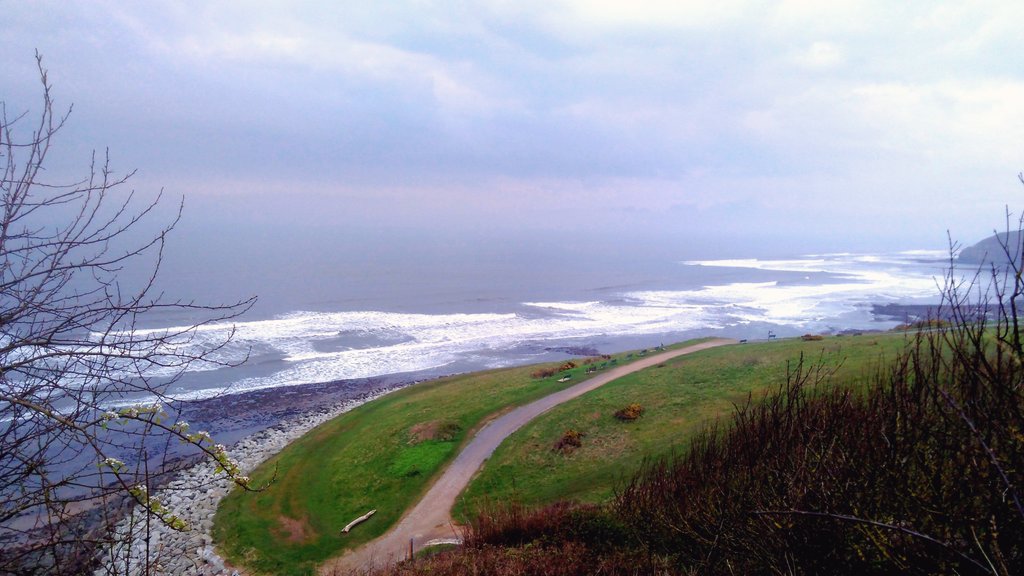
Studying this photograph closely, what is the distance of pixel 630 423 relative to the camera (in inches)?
879

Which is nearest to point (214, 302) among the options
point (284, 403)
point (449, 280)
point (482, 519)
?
point (284, 403)

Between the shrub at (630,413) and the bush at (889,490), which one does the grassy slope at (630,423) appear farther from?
the bush at (889,490)

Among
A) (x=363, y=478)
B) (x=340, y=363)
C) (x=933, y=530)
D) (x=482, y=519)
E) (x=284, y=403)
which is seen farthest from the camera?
(x=340, y=363)

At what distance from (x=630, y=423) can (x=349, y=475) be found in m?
12.4

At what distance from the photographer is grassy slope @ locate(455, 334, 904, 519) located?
58.1 ft

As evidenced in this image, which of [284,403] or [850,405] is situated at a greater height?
[850,405]

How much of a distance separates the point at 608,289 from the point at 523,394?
202 feet

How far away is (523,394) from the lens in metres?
29.5

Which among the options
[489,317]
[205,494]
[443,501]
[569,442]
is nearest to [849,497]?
A: [443,501]

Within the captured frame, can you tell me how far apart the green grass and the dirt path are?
656 mm

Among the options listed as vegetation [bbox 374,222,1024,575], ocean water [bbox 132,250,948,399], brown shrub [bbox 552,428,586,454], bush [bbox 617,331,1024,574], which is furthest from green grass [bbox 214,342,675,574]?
bush [bbox 617,331,1024,574]

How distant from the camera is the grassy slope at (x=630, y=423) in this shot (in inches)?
697

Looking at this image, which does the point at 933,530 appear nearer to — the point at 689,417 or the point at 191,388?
the point at 689,417

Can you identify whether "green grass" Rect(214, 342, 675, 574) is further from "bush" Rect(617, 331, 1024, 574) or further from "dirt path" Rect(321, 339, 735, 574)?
"bush" Rect(617, 331, 1024, 574)
